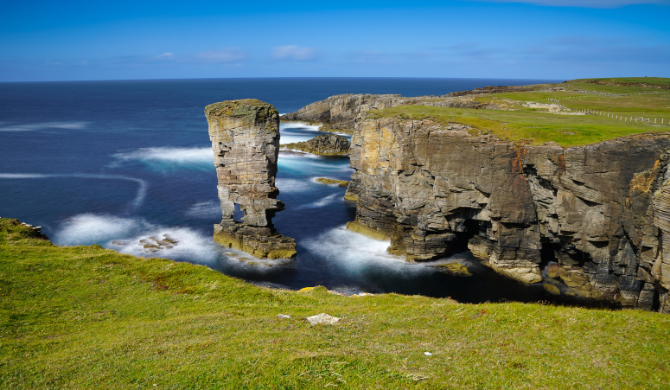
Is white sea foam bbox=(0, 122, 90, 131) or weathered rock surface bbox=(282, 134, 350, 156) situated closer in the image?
weathered rock surface bbox=(282, 134, 350, 156)

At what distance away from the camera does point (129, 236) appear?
54.8 meters

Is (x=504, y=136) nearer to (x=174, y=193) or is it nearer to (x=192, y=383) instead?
(x=192, y=383)

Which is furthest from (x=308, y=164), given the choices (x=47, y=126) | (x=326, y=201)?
(x=47, y=126)

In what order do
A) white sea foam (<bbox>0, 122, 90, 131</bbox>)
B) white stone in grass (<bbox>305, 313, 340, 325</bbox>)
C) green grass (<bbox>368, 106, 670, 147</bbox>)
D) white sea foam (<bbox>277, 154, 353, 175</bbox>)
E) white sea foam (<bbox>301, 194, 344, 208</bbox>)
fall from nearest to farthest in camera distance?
white stone in grass (<bbox>305, 313, 340, 325</bbox>) → green grass (<bbox>368, 106, 670, 147</bbox>) → white sea foam (<bbox>301, 194, 344, 208</bbox>) → white sea foam (<bbox>277, 154, 353, 175</bbox>) → white sea foam (<bbox>0, 122, 90, 131</bbox>)

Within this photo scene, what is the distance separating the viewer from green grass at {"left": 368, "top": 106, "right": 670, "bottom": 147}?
41406 mm

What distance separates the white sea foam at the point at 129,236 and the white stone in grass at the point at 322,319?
2779cm

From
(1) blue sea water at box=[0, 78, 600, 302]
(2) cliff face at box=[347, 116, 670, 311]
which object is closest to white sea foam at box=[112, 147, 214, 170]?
(1) blue sea water at box=[0, 78, 600, 302]

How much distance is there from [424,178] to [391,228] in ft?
34.4

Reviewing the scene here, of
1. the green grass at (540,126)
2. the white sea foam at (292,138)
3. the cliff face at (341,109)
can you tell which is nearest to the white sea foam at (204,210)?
the green grass at (540,126)

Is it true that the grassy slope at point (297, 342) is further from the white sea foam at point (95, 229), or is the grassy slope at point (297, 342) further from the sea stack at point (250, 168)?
the white sea foam at point (95, 229)

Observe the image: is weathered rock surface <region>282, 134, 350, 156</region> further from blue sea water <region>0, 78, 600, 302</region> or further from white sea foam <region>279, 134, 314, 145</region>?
white sea foam <region>279, 134, 314, 145</region>

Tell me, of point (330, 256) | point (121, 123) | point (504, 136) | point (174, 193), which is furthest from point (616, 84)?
point (121, 123)

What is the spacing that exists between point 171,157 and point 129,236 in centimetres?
5167

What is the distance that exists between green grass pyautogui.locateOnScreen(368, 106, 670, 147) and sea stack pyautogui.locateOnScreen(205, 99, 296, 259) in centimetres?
1582
